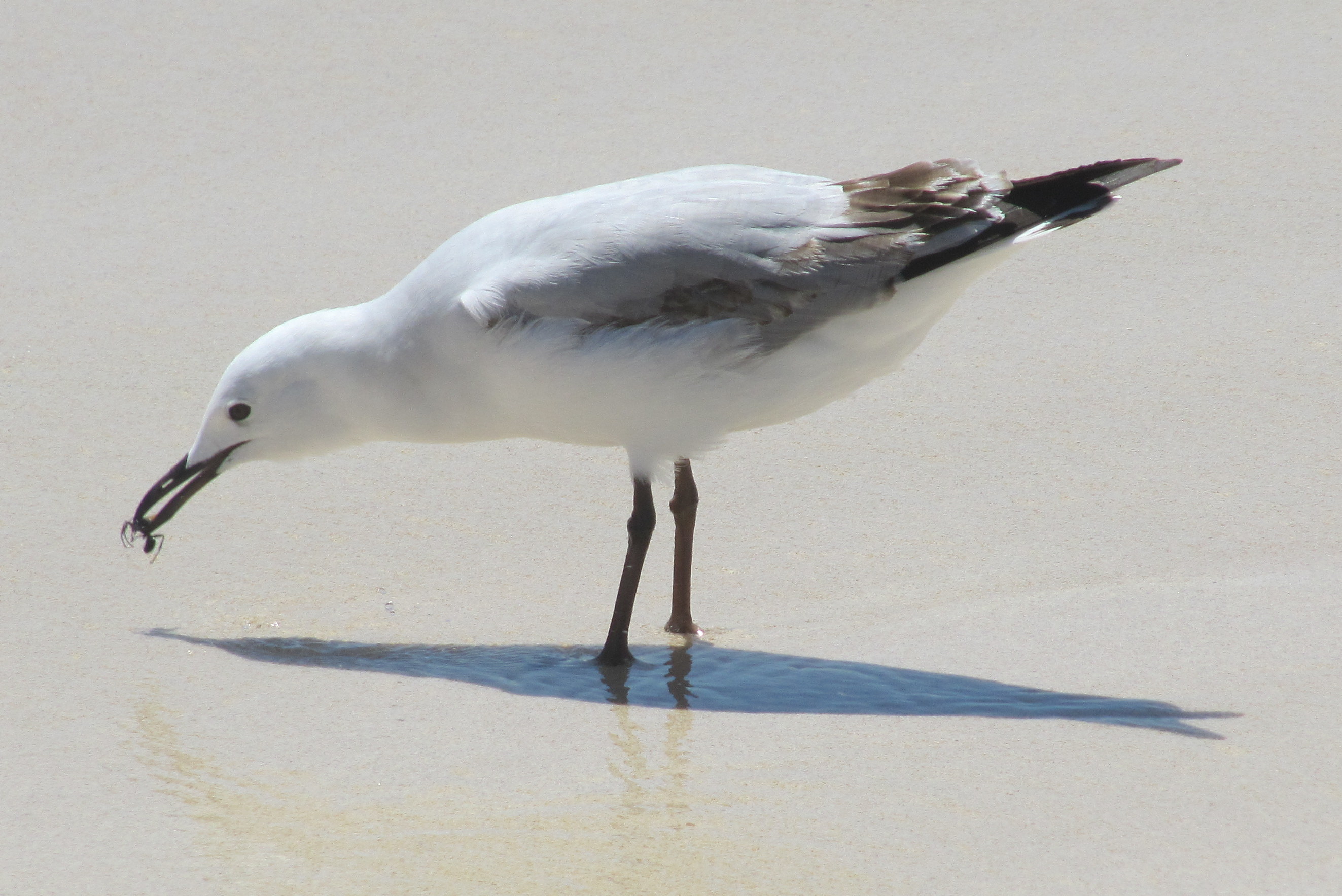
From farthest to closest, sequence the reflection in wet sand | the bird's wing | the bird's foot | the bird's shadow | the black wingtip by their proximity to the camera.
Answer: the bird's foot
the black wingtip
the bird's wing
the bird's shadow
the reflection in wet sand

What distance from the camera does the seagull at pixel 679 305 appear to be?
4211 millimetres

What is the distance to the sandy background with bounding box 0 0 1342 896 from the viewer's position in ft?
10.6

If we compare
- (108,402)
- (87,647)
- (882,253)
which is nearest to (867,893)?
(882,253)

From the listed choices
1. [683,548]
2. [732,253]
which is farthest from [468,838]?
[732,253]

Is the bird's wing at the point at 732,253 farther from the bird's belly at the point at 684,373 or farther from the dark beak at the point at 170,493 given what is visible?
the dark beak at the point at 170,493

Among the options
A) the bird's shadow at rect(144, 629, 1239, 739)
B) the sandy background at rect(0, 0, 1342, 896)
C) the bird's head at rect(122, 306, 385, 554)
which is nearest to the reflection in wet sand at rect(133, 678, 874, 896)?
the sandy background at rect(0, 0, 1342, 896)

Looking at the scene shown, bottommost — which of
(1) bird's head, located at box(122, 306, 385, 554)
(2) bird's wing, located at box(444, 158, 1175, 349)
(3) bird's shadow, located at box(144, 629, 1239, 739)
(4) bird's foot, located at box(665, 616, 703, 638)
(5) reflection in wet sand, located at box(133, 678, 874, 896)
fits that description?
(5) reflection in wet sand, located at box(133, 678, 874, 896)

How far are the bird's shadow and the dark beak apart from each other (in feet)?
1.38

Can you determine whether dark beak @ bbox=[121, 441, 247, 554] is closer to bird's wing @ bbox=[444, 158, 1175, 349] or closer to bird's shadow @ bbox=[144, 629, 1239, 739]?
bird's shadow @ bbox=[144, 629, 1239, 739]

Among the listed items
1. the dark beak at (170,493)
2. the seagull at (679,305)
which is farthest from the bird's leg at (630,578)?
the dark beak at (170,493)

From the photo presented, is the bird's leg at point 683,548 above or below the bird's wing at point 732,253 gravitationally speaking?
below

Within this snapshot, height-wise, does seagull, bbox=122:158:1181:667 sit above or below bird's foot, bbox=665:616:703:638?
above

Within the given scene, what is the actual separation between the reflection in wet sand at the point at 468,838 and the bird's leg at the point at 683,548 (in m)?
0.93

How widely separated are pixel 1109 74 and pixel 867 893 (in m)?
5.26
